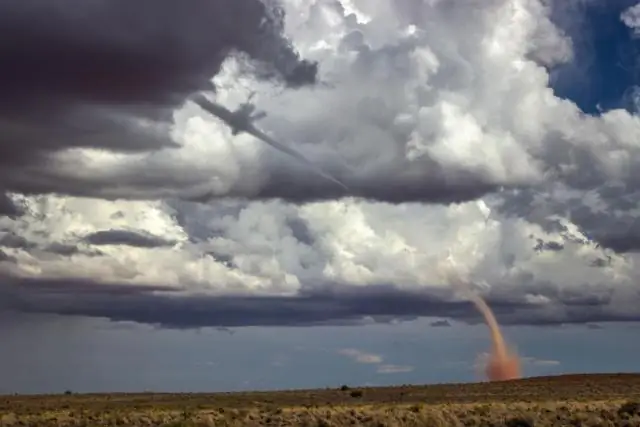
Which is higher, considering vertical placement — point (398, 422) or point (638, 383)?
point (638, 383)

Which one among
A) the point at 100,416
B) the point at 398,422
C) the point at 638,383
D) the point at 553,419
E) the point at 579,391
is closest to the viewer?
the point at 398,422

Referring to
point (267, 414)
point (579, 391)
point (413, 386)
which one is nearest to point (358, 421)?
point (267, 414)

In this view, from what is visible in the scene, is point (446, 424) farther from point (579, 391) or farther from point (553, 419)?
point (579, 391)

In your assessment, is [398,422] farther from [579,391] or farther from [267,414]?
[579,391]

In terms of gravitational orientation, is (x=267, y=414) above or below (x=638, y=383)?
below

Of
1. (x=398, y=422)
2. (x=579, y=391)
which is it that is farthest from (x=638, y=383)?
(x=398, y=422)

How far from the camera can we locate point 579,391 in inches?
4756

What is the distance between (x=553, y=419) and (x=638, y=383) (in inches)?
3078

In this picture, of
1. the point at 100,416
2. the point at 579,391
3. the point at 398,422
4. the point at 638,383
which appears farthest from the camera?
the point at 638,383

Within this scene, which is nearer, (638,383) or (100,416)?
(100,416)

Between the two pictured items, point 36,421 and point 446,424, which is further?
point 36,421

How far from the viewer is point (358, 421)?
6506 centimetres

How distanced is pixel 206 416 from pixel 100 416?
491 inches

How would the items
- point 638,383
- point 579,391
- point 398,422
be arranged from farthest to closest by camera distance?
1. point 638,383
2. point 579,391
3. point 398,422
